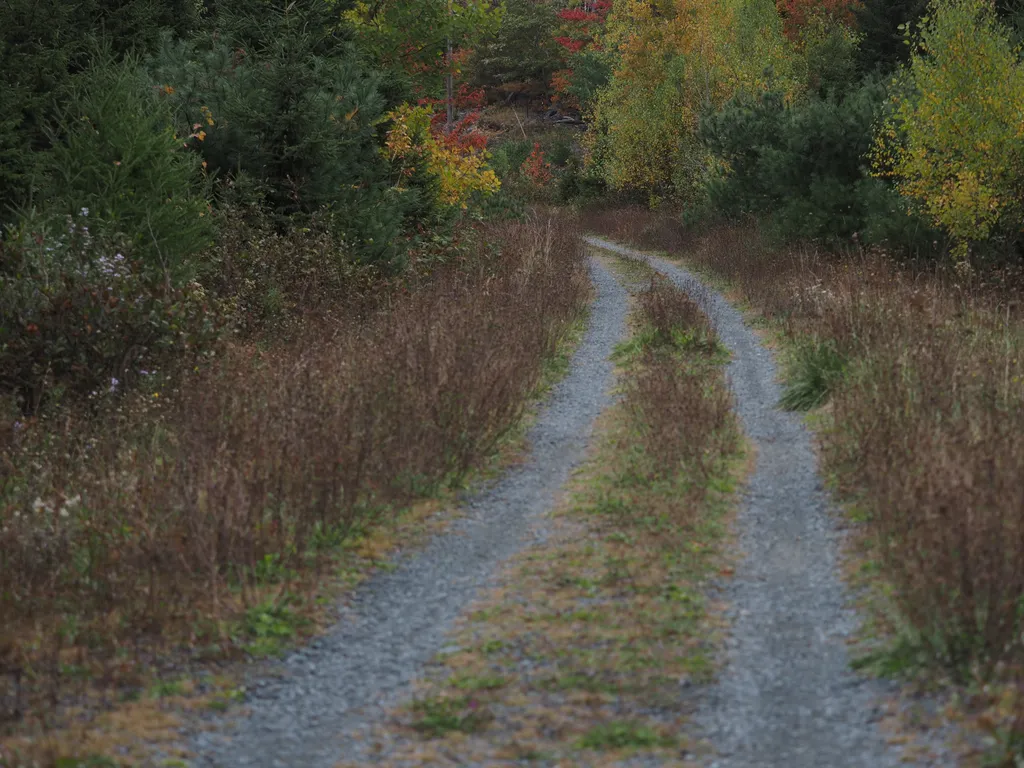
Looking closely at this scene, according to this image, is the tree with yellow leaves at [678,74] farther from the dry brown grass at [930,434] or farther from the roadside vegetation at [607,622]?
the roadside vegetation at [607,622]

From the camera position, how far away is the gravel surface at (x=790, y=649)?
180 inches

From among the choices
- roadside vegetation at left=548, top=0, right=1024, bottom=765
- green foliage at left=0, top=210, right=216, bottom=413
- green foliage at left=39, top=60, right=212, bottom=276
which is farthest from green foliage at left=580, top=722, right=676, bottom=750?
green foliage at left=39, top=60, right=212, bottom=276

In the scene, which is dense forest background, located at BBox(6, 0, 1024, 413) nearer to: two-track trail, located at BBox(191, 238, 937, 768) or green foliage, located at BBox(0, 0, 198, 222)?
green foliage, located at BBox(0, 0, 198, 222)

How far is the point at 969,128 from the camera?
50.8 feet

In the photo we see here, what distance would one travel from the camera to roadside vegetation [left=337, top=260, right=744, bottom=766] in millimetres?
4680

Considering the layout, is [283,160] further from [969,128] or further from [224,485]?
[969,128]

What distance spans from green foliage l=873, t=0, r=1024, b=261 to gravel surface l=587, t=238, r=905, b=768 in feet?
27.2

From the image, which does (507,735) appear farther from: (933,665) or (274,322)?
(274,322)

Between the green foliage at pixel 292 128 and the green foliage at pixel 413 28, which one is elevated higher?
the green foliage at pixel 413 28

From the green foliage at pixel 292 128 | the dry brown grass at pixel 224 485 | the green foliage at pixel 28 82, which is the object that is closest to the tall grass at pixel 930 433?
the dry brown grass at pixel 224 485

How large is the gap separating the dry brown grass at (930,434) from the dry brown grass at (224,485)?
3168mm

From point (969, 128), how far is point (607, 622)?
12.5 m

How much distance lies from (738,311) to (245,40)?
32.4ft

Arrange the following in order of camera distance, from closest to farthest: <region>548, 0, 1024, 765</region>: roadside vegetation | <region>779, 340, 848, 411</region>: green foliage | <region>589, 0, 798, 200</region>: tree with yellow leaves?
<region>548, 0, 1024, 765</region>: roadside vegetation, <region>779, 340, 848, 411</region>: green foliage, <region>589, 0, 798, 200</region>: tree with yellow leaves
